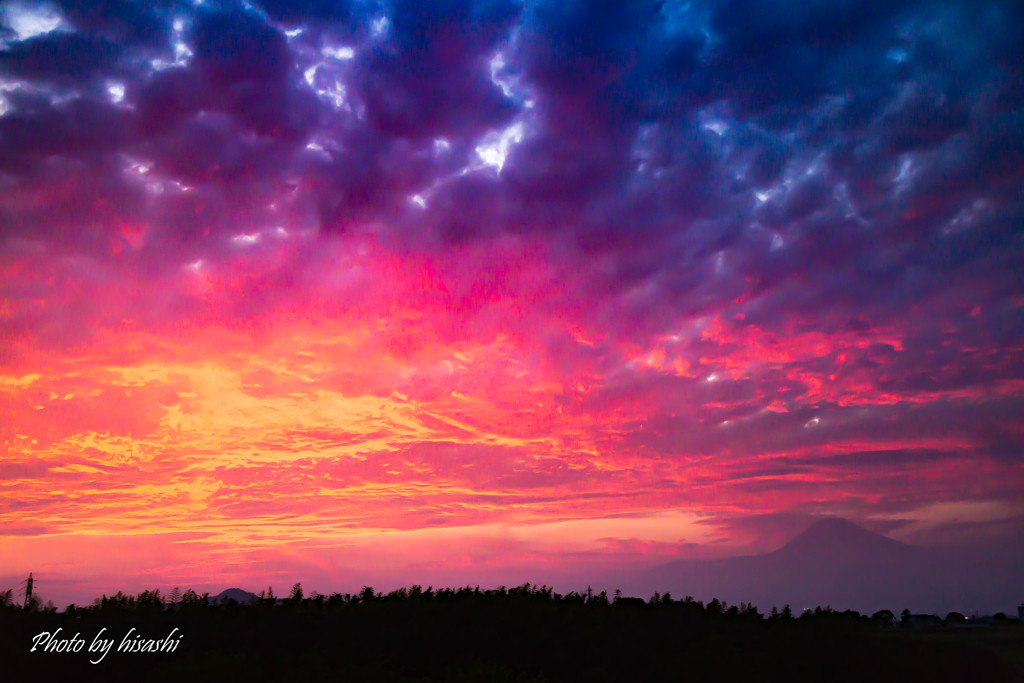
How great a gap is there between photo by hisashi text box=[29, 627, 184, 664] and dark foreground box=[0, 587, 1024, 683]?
82 mm

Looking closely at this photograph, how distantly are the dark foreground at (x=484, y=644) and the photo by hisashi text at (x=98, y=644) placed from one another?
3.2 inches

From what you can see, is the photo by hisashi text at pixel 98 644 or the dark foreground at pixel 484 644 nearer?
the dark foreground at pixel 484 644

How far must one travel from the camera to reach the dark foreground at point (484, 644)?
18.3 metres

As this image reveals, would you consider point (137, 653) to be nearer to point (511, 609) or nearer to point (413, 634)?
point (413, 634)

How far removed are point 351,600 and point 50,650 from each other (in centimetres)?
937

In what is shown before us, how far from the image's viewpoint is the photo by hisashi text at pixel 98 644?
1878 centimetres

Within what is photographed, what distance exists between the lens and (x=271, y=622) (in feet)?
69.8

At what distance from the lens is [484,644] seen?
2192cm

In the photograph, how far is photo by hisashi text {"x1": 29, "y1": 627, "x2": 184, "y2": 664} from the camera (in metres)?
18.8

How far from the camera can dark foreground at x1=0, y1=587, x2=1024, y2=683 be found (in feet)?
59.9

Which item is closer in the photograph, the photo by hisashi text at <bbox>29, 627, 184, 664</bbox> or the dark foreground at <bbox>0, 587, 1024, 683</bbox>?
the dark foreground at <bbox>0, 587, 1024, 683</bbox>

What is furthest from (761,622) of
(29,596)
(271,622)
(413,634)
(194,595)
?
(29,596)

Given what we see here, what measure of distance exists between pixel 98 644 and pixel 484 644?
10.3 m

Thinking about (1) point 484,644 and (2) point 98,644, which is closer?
(2) point 98,644
